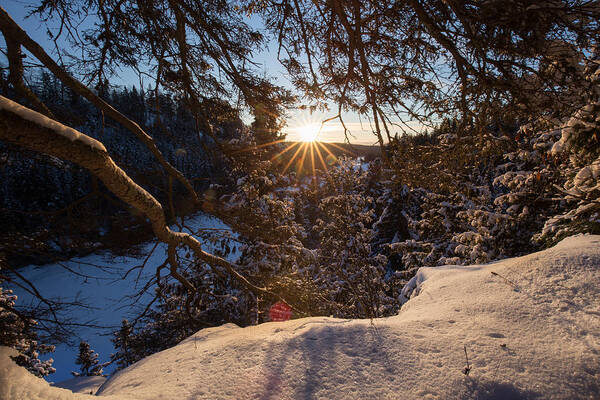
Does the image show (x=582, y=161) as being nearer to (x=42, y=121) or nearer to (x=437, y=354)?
(x=437, y=354)

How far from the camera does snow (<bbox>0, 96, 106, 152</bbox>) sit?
1.11 metres

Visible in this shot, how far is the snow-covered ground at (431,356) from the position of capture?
3.92 ft

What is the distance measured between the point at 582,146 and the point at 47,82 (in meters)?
6.77

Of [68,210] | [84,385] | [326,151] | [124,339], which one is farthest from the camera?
[84,385]

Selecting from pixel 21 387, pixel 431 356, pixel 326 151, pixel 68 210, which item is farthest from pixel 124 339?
pixel 326 151

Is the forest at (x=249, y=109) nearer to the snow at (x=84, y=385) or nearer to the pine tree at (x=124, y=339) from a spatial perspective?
the pine tree at (x=124, y=339)

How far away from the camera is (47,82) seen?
9.64 feet

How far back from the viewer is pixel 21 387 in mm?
1158

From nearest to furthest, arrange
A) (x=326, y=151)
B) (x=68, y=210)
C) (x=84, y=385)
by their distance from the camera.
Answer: (x=68, y=210), (x=326, y=151), (x=84, y=385)

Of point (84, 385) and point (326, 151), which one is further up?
point (326, 151)

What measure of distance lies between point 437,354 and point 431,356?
4cm

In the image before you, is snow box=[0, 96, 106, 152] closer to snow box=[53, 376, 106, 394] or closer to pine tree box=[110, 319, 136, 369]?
pine tree box=[110, 319, 136, 369]

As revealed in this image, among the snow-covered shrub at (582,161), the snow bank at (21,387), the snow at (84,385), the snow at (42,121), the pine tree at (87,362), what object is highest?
the snow at (42,121)

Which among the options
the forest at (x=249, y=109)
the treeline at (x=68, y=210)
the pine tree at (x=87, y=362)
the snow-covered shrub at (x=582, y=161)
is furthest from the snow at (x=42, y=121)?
the pine tree at (x=87, y=362)
